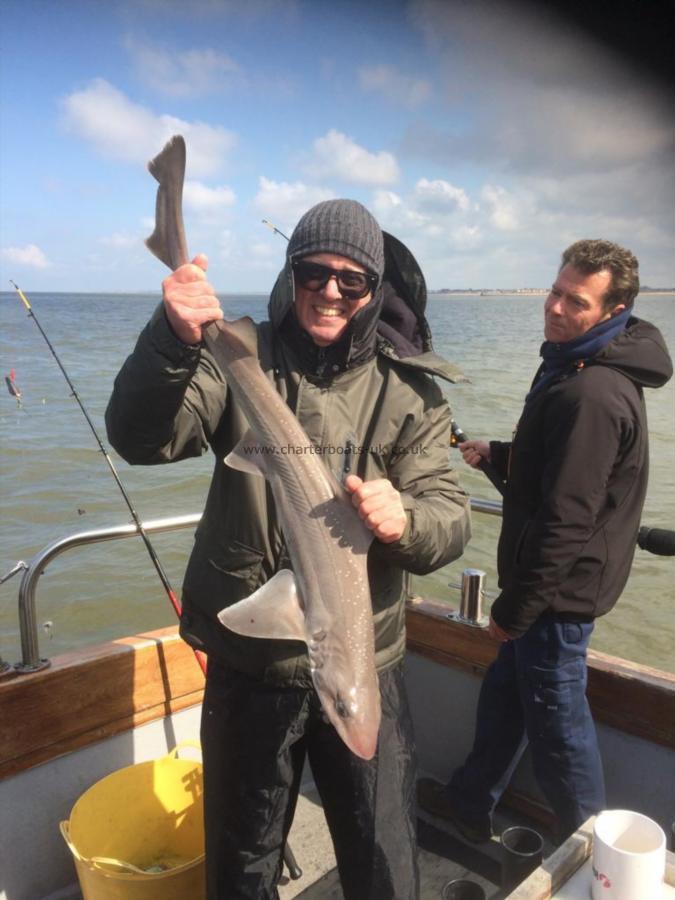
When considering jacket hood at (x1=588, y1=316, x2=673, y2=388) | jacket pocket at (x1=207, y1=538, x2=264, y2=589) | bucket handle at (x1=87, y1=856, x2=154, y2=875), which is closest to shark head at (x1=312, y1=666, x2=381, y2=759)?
jacket pocket at (x1=207, y1=538, x2=264, y2=589)

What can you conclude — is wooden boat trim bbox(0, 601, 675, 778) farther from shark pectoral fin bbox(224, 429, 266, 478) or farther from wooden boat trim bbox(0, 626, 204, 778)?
shark pectoral fin bbox(224, 429, 266, 478)

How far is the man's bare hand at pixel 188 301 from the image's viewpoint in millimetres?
2229

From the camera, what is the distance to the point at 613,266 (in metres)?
3.55

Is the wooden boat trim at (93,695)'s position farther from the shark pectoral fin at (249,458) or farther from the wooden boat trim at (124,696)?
the shark pectoral fin at (249,458)

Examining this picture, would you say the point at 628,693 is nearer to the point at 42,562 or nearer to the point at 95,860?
the point at 95,860

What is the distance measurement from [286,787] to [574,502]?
169cm

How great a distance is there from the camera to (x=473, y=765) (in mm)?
3902

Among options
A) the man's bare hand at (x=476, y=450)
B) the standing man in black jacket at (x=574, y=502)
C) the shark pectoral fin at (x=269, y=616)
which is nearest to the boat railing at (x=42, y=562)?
the standing man in black jacket at (x=574, y=502)

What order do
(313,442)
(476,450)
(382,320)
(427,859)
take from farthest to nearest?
(476,450), (427,859), (382,320), (313,442)

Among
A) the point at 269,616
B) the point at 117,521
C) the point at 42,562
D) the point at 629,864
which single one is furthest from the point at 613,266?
the point at 117,521

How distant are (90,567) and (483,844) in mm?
8095

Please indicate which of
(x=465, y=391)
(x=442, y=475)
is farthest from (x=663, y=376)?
(x=465, y=391)

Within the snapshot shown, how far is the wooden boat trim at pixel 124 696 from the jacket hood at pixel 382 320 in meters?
1.92

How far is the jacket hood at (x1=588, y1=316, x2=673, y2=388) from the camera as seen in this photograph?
3.34 m
